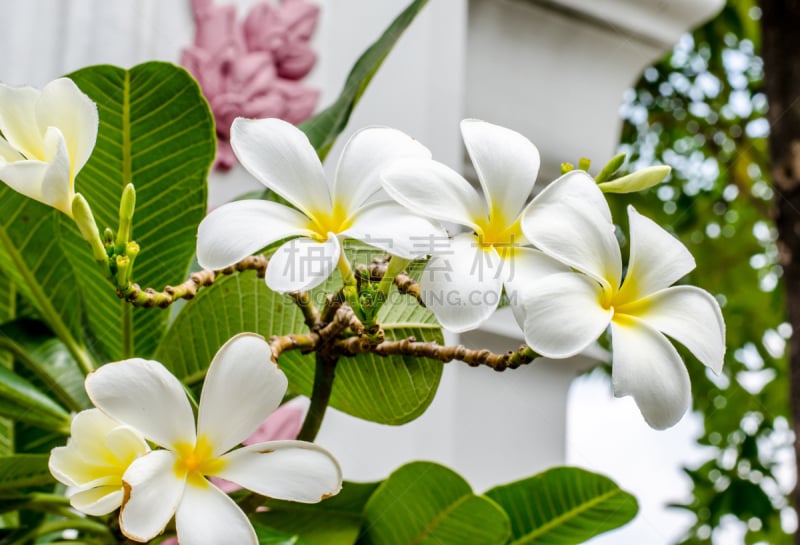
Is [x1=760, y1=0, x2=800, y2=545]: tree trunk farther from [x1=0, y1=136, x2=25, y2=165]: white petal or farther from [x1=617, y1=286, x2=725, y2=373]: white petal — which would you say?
[x1=0, y1=136, x2=25, y2=165]: white petal

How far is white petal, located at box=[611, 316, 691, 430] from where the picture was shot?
0.29 m

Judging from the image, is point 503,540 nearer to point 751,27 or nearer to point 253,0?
point 253,0

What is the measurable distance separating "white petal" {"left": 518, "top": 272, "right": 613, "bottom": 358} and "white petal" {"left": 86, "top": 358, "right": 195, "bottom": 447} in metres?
0.12

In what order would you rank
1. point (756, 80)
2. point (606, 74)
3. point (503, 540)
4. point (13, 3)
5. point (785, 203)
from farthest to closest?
point (756, 80), point (785, 203), point (606, 74), point (13, 3), point (503, 540)

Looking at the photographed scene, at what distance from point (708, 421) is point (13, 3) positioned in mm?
1523

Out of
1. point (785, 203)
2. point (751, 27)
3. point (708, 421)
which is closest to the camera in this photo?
point (785, 203)

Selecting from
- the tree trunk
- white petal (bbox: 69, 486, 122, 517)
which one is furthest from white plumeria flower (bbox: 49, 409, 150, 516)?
the tree trunk

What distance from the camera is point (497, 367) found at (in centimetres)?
34

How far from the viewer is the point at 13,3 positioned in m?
0.71

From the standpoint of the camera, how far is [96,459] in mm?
321

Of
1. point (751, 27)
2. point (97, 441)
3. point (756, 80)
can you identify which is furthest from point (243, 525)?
point (756, 80)

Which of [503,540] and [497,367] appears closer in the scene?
[497,367]

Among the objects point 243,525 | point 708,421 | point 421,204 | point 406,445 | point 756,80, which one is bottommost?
point 708,421

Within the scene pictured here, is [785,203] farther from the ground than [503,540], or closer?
farther from the ground
